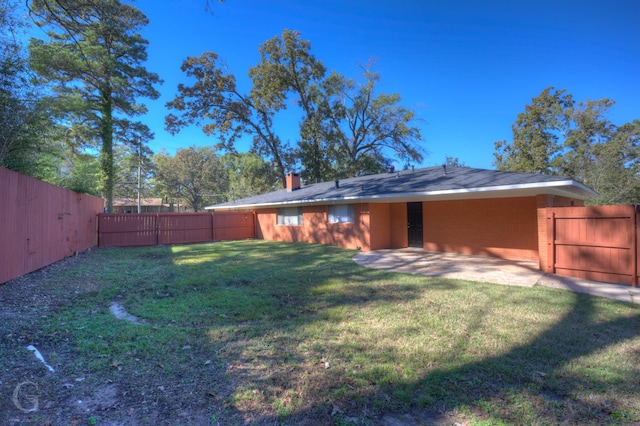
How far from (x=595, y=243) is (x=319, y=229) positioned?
10.9 meters

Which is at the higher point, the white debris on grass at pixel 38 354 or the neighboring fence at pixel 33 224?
the neighboring fence at pixel 33 224

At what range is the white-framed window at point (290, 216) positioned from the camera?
17333mm

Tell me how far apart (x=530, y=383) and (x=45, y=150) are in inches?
493

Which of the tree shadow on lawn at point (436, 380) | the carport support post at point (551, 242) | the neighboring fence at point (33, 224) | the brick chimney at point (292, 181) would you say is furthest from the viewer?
the brick chimney at point (292, 181)

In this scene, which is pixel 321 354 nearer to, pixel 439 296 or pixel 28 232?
pixel 439 296

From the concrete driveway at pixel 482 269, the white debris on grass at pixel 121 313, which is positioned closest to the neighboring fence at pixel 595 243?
the concrete driveway at pixel 482 269

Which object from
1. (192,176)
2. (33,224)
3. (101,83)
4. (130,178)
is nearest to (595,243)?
(33,224)

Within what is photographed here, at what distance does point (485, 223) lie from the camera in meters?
11.4

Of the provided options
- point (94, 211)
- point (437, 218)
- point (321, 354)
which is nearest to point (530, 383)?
point (321, 354)

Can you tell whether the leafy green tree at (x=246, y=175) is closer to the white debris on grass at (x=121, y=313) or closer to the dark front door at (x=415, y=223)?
the dark front door at (x=415, y=223)

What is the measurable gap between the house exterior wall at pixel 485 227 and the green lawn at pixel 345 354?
4.67 meters

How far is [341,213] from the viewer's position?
48.2ft

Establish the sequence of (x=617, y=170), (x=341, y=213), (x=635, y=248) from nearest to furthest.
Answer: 1. (x=635, y=248)
2. (x=341, y=213)
3. (x=617, y=170)

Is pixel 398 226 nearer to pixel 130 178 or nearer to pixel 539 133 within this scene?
pixel 539 133
